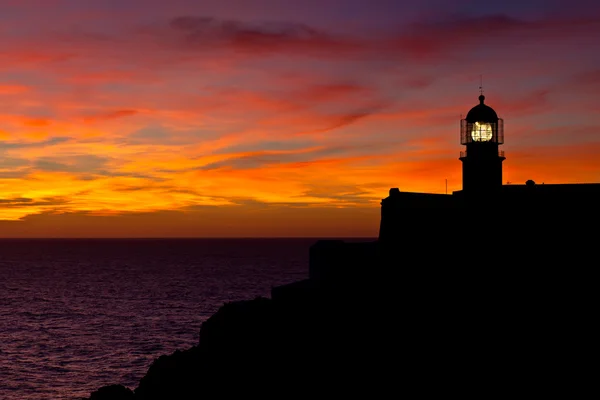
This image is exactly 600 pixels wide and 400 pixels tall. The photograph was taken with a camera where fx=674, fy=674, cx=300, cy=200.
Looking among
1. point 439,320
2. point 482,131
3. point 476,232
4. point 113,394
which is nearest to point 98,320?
point 113,394

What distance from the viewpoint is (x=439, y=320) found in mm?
28891

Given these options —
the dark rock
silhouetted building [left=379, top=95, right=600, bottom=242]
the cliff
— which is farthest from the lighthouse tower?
the dark rock

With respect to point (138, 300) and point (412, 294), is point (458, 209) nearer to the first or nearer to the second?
point (412, 294)

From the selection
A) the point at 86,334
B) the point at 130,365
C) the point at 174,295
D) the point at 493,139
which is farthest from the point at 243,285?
the point at 493,139

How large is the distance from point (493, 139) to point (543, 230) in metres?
12.2

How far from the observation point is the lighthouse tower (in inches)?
1559

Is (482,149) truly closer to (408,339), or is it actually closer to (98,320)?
(408,339)

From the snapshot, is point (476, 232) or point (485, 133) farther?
point (485, 133)

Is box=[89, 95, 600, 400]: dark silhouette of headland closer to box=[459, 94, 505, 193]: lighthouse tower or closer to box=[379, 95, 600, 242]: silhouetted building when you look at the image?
box=[379, 95, 600, 242]: silhouetted building

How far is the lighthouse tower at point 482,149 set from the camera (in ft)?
130

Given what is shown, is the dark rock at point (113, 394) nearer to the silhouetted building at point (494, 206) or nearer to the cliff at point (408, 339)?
the cliff at point (408, 339)

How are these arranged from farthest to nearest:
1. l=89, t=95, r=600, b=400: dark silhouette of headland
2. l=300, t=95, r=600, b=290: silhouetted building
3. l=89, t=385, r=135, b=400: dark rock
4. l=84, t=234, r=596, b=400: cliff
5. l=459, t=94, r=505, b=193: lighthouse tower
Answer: l=459, t=94, r=505, b=193: lighthouse tower → l=300, t=95, r=600, b=290: silhouetted building → l=89, t=385, r=135, b=400: dark rock → l=89, t=95, r=600, b=400: dark silhouette of headland → l=84, t=234, r=596, b=400: cliff

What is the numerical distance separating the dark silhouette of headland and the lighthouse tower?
7342mm

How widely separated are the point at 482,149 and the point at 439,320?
14362 mm
